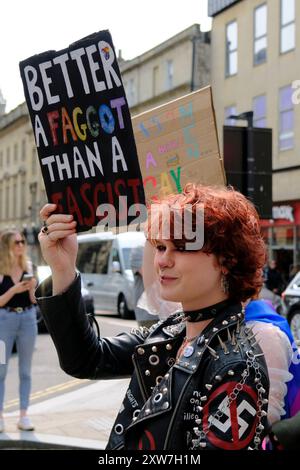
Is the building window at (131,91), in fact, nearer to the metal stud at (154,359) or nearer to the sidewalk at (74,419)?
the sidewalk at (74,419)

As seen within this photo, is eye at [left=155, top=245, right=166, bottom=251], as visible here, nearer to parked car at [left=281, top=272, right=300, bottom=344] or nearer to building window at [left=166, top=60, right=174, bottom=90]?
parked car at [left=281, top=272, right=300, bottom=344]

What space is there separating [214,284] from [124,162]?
1.40 ft

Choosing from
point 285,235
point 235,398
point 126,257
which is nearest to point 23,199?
point 285,235

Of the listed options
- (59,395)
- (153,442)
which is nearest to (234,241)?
(153,442)

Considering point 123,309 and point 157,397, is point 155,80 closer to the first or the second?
point 123,309

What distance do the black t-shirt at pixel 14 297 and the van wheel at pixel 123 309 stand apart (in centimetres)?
1223

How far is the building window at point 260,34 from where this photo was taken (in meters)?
22.6

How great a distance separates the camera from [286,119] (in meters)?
21.8

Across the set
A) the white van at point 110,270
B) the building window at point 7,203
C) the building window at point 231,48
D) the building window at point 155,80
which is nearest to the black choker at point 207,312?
the white van at point 110,270

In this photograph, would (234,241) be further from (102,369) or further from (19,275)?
(19,275)

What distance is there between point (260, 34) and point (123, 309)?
1101 centimetres

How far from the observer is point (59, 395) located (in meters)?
7.66

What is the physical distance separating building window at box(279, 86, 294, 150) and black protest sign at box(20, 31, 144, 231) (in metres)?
20.2

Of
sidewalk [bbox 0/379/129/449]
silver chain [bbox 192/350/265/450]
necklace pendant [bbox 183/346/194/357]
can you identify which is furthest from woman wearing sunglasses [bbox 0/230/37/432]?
silver chain [bbox 192/350/265/450]
